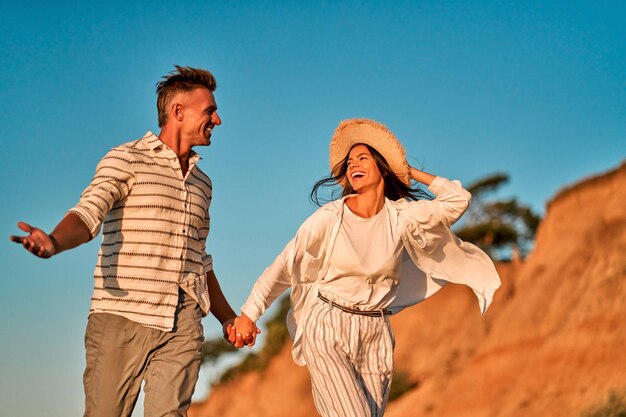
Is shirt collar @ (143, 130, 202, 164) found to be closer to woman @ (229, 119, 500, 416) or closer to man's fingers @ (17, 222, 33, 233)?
woman @ (229, 119, 500, 416)

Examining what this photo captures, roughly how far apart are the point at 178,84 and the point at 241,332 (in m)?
1.75

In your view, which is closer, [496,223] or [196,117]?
[196,117]

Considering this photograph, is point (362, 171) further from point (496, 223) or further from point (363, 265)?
point (496, 223)

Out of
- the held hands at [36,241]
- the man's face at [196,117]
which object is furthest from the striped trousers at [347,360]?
the held hands at [36,241]

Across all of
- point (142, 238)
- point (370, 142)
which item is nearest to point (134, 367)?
point (142, 238)

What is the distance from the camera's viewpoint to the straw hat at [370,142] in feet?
25.3

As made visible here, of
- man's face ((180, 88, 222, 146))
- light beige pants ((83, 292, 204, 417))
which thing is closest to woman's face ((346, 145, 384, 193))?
man's face ((180, 88, 222, 146))

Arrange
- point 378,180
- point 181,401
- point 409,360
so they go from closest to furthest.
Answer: point 181,401 → point 378,180 → point 409,360

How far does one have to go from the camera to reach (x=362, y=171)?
7.61 metres

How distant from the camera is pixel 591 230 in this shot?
88.8 feet

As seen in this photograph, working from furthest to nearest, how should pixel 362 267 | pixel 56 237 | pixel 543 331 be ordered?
pixel 543 331
pixel 362 267
pixel 56 237

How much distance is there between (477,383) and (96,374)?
20.1 meters

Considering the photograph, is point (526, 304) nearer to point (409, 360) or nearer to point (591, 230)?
point (591, 230)

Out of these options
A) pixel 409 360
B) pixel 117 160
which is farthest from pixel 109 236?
pixel 409 360
